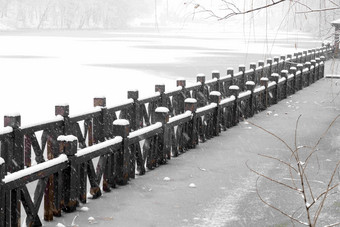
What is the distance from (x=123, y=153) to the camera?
8.35m

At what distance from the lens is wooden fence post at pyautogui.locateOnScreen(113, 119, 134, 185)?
820cm

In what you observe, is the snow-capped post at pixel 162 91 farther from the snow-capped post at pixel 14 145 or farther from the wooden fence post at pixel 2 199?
the wooden fence post at pixel 2 199

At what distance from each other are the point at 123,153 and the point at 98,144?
71cm

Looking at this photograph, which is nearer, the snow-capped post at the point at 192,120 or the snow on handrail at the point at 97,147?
the snow on handrail at the point at 97,147

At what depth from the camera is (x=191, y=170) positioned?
9.55 metres

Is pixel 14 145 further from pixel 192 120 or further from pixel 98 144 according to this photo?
pixel 192 120

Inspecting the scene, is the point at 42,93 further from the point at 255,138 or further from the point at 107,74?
the point at 255,138

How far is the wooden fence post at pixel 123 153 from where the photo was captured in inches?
323

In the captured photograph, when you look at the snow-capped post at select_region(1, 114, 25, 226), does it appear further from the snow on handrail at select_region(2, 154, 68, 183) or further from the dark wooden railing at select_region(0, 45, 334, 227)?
the snow on handrail at select_region(2, 154, 68, 183)

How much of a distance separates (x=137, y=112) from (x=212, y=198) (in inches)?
204

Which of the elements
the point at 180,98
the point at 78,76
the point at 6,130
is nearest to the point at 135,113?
the point at 180,98

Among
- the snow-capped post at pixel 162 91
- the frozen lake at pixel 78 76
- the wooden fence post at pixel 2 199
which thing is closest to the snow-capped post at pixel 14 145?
the wooden fence post at pixel 2 199

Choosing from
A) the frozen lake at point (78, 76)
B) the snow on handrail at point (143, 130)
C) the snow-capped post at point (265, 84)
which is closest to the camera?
the snow on handrail at point (143, 130)

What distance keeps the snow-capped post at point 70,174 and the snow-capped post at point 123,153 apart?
121 cm
